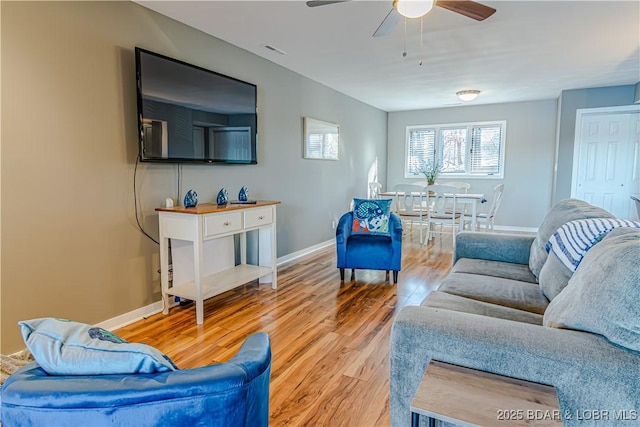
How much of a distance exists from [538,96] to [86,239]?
6825 mm

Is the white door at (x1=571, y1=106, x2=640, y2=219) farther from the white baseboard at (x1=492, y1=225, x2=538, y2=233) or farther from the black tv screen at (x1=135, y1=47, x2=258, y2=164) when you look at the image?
the black tv screen at (x1=135, y1=47, x2=258, y2=164)

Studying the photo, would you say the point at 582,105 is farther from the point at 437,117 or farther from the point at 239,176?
the point at 239,176

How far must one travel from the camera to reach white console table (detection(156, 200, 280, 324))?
2740mm

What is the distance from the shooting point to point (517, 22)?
118 inches

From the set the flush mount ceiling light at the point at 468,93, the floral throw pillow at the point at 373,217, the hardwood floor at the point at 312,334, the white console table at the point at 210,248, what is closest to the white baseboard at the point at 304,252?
the hardwood floor at the point at 312,334

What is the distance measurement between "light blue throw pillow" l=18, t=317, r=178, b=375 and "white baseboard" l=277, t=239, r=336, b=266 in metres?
3.65

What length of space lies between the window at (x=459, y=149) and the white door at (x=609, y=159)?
1.45 metres

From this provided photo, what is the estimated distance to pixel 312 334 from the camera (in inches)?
103

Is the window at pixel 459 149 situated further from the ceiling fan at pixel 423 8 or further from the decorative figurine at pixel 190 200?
the decorative figurine at pixel 190 200

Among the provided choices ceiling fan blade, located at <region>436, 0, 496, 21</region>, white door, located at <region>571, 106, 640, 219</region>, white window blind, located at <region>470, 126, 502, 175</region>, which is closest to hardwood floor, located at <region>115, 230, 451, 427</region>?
ceiling fan blade, located at <region>436, 0, 496, 21</region>

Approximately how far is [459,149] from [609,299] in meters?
6.76

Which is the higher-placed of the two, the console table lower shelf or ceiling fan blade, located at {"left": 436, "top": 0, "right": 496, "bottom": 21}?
ceiling fan blade, located at {"left": 436, "top": 0, "right": 496, "bottom": 21}

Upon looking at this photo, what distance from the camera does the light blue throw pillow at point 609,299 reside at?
3.49ft


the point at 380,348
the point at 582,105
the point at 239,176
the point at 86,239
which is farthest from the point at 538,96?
the point at 86,239
